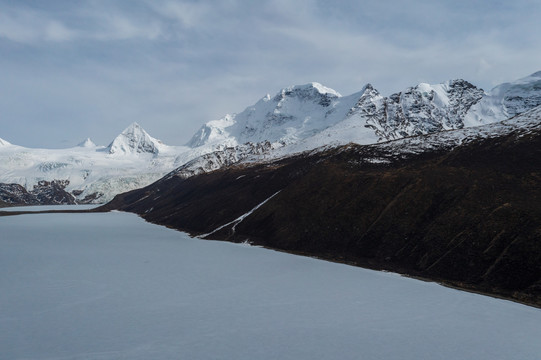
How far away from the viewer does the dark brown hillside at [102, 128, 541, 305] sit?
40.7 metres

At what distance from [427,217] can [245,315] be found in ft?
124

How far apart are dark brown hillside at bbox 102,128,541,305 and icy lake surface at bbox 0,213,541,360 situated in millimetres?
5778

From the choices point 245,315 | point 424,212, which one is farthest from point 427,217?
point 245,315

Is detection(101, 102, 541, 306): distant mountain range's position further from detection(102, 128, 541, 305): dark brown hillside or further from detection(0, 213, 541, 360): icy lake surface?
detection(0, 213, 541, 360): icy lake surface

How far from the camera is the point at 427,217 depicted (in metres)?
54.8

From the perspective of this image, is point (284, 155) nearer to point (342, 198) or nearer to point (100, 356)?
point (342, 198)

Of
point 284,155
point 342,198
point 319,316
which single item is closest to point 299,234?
point 342,198

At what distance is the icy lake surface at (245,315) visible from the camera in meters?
22.3

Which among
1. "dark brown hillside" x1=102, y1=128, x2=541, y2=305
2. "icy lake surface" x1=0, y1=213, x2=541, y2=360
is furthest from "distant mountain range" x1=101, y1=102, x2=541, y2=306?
"icy lake surface" x1=0, y1=213, x2=541, y2=360

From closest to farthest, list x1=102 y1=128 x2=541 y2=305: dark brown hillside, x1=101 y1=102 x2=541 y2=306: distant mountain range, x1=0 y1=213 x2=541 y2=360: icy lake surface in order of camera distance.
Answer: x1=0 y1=213 x2=541 y2=360: icy lake surface < x1=102 y1=128 x2=541 y2=305: dark brown hillside < x1=101 y1=102 x2=541 y2=306: distant mountain range

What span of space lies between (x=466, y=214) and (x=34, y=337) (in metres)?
52.5

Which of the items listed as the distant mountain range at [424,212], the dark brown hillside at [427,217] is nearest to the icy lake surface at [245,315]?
the dark brown hillside at [427,217]

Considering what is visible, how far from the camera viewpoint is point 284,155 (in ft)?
623

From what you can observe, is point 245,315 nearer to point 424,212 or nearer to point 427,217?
point 427,217
